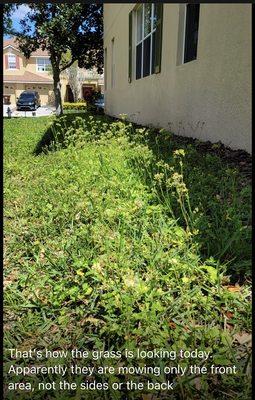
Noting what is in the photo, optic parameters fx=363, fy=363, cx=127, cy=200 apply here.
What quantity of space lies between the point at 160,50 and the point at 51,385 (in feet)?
22.8

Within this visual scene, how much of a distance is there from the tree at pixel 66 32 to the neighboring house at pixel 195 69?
9.99 meters

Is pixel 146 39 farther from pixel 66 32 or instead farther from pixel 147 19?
pixel 66 32

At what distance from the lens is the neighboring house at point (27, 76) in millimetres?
45156

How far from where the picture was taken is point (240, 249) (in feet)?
6.96

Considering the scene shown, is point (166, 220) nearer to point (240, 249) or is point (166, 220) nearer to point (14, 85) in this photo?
point (240, 249)

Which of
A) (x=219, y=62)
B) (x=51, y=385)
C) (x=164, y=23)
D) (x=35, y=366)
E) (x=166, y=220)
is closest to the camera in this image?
(x=51, y=385)

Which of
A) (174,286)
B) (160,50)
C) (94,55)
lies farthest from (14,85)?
(174,286)

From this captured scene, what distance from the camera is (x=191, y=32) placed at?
593cm

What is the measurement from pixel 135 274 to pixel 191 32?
5.13 meters

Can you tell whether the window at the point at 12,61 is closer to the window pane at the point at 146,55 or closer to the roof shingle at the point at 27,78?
the roof shingle at the point at 27,78

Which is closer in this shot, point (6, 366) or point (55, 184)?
point (6, 366)

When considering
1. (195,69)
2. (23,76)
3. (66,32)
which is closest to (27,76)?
(23,76)

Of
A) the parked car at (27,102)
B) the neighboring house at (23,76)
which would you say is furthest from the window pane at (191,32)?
the neighboring house at (23,76)

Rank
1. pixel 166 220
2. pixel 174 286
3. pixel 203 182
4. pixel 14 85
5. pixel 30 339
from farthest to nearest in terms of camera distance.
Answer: pixel 14 85 < pixel 203 182 < pixel 166 220 < pixel 174 286 < pixel 30 339
